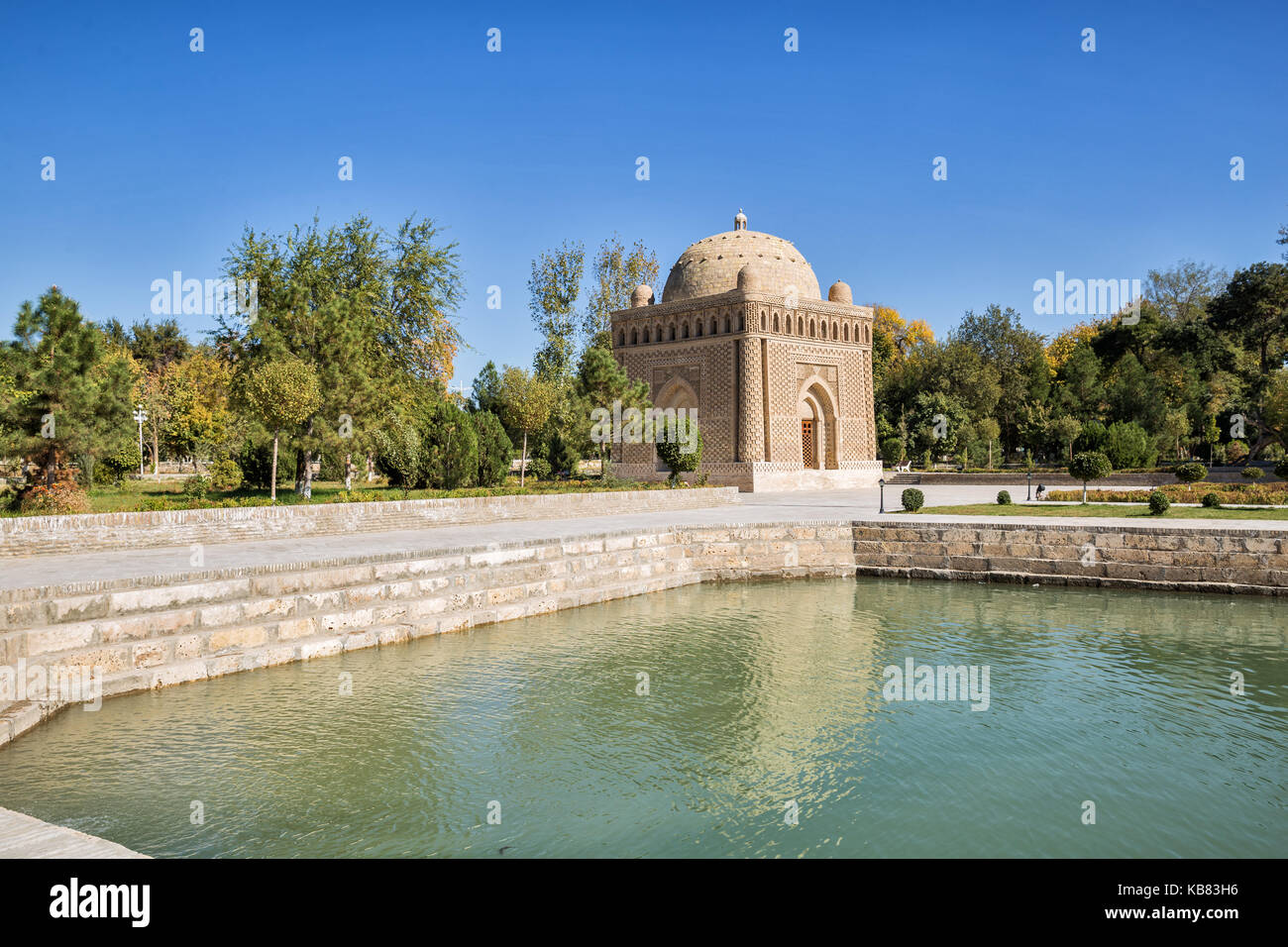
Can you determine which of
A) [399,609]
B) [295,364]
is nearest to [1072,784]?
[399,609]

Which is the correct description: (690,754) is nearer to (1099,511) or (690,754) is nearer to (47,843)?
(47,843)

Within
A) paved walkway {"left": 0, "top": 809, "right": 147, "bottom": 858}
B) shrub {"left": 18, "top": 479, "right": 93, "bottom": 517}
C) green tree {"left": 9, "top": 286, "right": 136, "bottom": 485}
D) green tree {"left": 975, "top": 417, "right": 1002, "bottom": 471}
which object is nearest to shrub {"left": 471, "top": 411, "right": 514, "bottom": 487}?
green tree {"left": 9, "top": 286, "right": 136, "bottom": 485}

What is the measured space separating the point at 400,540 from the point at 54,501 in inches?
240

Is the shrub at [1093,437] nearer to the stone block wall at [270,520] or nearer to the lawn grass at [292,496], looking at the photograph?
the lawn grass at [292,496]

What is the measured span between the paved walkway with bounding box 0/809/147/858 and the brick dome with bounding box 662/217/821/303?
33894mm

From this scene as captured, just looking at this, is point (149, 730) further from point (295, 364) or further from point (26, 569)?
point (295, 364)

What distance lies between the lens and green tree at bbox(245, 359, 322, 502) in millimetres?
18953

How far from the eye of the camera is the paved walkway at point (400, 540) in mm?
10828

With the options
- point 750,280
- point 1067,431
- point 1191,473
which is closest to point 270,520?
point 1191,473

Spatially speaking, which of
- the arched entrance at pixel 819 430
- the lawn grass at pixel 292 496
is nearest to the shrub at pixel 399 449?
the lawn grass at pixel 292 496

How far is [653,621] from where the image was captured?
13.0 metres

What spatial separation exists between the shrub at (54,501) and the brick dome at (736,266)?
86.7 ft

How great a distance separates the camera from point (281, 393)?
62.4 ft
